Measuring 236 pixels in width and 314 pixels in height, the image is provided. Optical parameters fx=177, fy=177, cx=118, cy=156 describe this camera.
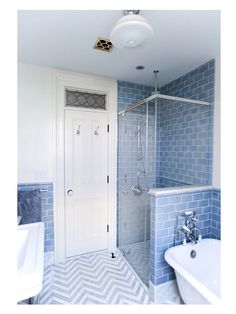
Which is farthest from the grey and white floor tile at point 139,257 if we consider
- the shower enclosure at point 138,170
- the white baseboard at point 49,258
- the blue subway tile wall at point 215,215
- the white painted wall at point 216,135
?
the white painted wall at point 216,135

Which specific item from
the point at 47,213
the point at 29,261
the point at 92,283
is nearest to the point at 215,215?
the point at 92,283

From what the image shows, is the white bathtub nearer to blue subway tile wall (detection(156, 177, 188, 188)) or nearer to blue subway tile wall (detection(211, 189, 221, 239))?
blue subway tile wall (detection(211, 189, 221, 239))

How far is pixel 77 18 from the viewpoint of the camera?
52.7 inches

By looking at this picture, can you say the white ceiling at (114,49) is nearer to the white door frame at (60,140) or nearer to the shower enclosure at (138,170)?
the white door frame at (60,140)

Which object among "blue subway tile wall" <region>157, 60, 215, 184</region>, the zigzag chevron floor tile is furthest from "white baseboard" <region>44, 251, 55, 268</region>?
"blue subway tile wall" <region>157, 60, 215, 184</region>

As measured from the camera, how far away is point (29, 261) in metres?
0.82

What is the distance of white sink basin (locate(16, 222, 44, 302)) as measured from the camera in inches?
28.3

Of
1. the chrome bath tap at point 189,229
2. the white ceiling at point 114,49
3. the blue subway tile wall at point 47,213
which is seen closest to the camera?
the white ceiling at point 114,49

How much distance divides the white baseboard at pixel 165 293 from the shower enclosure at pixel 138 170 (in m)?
0.47

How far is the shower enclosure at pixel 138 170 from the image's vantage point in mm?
2242

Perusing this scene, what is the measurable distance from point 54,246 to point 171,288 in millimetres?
1417

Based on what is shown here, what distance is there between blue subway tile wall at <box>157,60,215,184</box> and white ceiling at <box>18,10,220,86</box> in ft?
0.62
